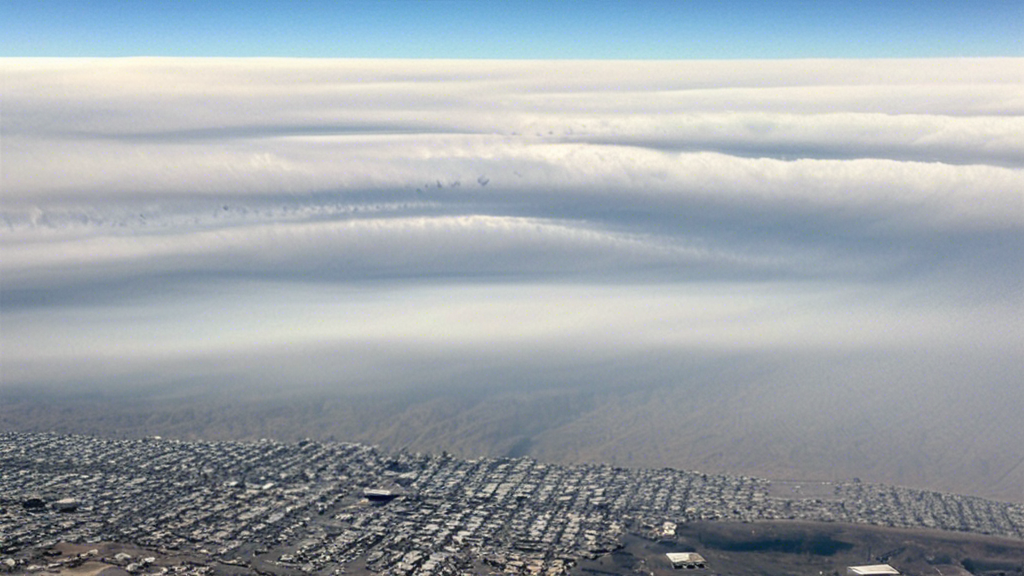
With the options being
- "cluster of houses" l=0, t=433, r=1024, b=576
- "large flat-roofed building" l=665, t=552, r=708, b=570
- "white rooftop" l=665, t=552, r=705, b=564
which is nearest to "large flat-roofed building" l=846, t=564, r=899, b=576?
"large flat-roofed building" l=665, t=552, r=708, b=570

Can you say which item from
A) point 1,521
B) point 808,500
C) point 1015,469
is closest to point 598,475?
point 808,500

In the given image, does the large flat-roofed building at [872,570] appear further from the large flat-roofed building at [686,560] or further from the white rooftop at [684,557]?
the white rooftop at [684,557]

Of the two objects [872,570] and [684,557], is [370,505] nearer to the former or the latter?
[684,557]

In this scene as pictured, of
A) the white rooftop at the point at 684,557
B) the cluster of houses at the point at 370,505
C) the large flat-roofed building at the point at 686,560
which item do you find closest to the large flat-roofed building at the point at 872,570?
the large flat-roofed building at the point at 686,560

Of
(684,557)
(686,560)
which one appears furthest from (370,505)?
(686,560)

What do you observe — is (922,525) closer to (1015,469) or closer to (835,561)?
(835,561)
